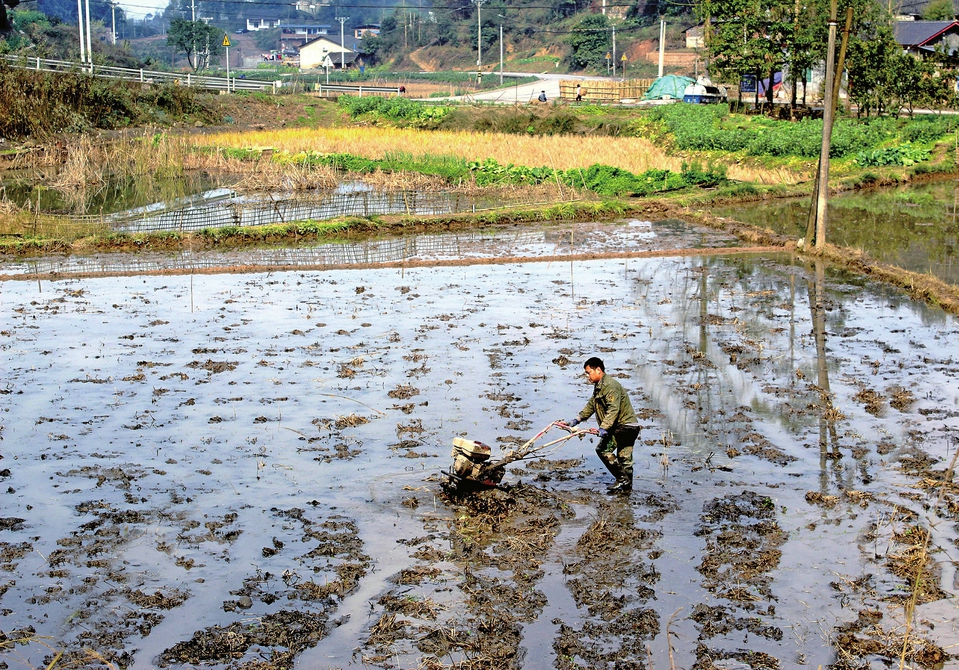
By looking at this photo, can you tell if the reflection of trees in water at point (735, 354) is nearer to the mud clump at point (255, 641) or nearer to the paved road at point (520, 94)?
the mud clump at point (255, 641)

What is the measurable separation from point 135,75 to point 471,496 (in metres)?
43.9

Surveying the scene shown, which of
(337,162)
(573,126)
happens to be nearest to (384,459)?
(337,162)

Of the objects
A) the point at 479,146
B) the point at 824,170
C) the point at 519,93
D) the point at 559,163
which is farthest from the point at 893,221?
the point at 519,93

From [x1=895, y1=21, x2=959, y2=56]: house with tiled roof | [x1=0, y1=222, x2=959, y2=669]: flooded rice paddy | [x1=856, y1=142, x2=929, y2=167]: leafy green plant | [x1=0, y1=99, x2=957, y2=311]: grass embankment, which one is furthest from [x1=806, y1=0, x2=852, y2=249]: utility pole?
[x1=895, y1=21, x2=959, y2=56]: house with tiled roof

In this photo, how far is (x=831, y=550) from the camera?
694 cm

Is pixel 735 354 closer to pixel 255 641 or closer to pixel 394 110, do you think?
pixel 255 641

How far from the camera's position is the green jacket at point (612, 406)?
310 inches

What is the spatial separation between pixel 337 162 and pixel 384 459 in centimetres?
2321

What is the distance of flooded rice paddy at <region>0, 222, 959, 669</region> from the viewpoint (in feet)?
19.5

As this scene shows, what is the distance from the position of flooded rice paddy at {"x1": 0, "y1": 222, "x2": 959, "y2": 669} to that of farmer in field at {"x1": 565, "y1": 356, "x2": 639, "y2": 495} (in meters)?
0.26

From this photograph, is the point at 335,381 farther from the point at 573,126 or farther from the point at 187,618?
the point at 573,126

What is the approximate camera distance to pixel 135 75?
4625 centimetres

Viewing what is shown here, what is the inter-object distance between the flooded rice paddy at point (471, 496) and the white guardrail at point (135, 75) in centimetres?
2932

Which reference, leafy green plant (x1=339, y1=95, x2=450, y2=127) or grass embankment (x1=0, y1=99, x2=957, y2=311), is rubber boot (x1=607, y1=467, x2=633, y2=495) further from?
leafy green plant (x1=339, y1=95, x2=450, y2=127)
